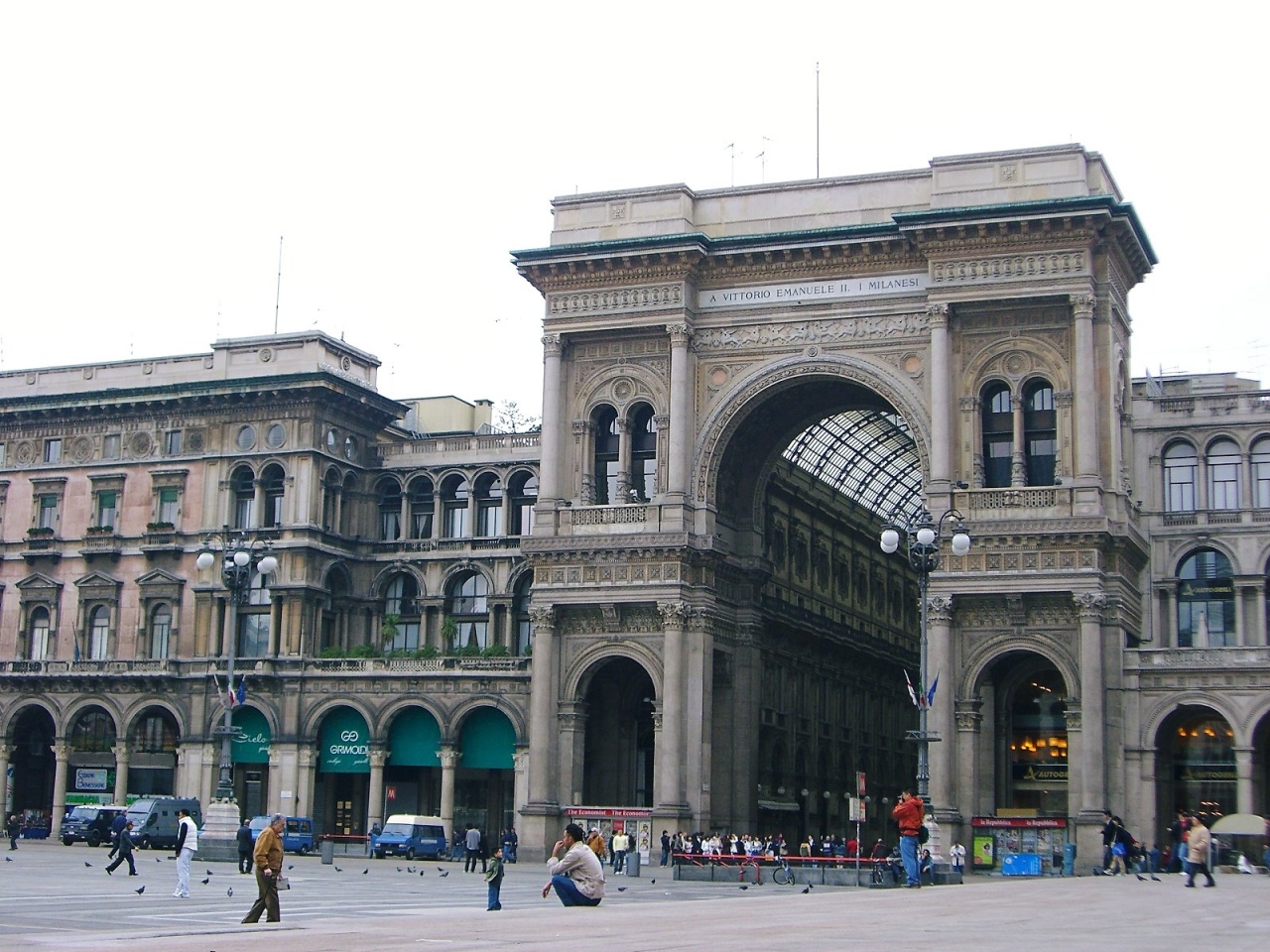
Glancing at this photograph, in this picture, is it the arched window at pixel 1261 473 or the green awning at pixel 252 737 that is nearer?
the arched window at pixel 1261 473

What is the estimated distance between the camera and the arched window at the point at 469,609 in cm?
8175

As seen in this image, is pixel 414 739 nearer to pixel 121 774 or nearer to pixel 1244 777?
pixel 121 774

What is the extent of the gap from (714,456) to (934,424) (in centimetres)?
859

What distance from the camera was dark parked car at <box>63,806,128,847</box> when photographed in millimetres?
72188

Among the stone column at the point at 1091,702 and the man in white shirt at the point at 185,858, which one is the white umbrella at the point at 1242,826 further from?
the man in white shirt at the point at 185,858

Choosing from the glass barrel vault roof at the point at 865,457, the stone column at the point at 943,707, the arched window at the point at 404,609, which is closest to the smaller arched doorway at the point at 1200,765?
the stone column at the point at 943,707

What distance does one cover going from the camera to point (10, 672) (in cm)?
8356

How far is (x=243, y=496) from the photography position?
81938mm

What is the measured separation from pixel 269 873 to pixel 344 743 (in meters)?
53.6

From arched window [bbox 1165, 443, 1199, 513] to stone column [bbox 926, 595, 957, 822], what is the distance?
43.7ft

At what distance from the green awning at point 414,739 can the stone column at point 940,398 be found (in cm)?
2694

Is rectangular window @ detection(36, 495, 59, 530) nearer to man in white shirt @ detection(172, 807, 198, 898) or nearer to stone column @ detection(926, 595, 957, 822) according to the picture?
stone column @ detection(926, 595, 957, 822)

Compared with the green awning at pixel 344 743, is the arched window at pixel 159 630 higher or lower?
higher

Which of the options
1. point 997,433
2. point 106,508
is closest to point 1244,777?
point 997,433
